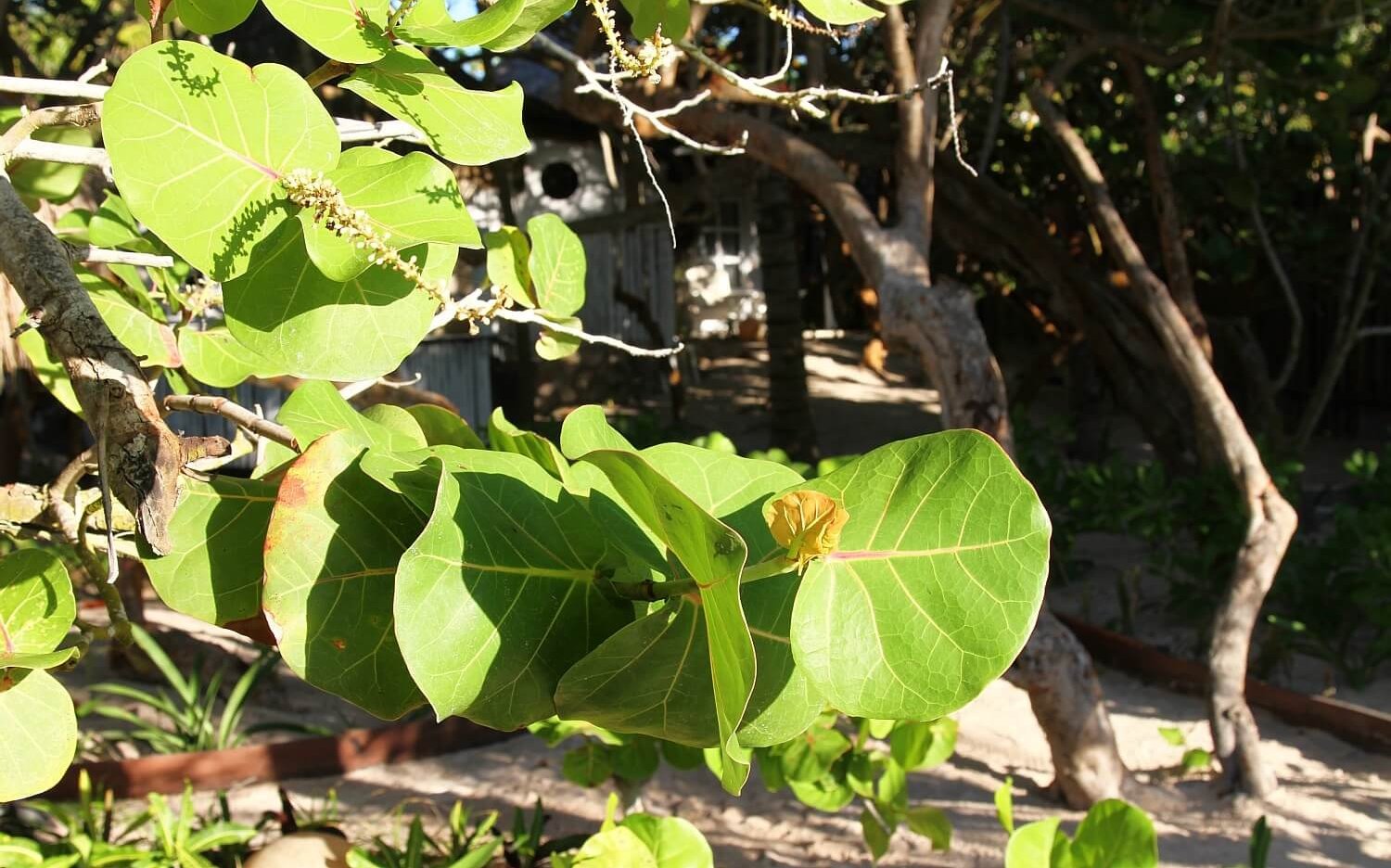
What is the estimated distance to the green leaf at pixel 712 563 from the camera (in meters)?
0.45

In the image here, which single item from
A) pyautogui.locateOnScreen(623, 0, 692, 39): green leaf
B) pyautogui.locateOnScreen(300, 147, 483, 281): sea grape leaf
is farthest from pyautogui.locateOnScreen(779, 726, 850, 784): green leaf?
pyautogui.locateOnScreen(300, 147, 483, 281): sea grape leaf

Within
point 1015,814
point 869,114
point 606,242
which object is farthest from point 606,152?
point 1015,814

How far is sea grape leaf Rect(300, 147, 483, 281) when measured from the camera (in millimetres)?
576

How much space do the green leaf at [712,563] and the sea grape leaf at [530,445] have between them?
0.44 ft

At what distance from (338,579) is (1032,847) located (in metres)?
1.29

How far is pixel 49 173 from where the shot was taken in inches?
42.5

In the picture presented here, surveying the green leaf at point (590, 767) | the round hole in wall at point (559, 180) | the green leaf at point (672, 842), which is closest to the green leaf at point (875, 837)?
the green leaf at point (590, 767)

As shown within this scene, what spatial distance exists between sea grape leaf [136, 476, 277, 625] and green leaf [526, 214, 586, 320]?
50cm

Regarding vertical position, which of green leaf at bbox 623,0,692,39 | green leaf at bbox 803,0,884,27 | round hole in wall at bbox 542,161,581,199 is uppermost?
round hole in wall at bbox 542,161,581,199

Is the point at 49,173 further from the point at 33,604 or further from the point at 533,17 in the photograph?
the point at 533,17

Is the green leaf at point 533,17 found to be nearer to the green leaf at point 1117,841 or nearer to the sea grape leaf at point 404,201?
the sea grape leaf at point 404,201

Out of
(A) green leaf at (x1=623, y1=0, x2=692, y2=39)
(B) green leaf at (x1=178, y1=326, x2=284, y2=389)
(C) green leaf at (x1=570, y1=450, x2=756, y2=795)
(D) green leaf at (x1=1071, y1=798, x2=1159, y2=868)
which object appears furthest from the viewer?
(D) green leaf at (x1=1071, y1=798, x2=1159, y2=868)

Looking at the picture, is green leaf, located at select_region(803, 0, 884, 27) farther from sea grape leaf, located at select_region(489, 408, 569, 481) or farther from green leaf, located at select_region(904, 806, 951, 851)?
green leaf, located at select_region(904, 806, 951, 851)

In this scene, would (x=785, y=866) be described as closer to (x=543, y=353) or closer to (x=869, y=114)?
(x=543, y=353)
